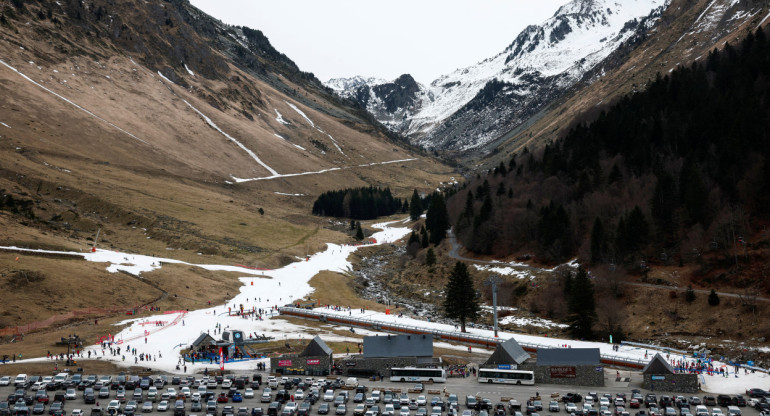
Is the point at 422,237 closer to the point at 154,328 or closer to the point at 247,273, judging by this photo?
the point at 247,273

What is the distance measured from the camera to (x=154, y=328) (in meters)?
78.8

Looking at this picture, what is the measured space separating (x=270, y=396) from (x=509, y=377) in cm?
2351

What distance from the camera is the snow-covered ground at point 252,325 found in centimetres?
6350

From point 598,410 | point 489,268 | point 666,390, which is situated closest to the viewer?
point 598,410

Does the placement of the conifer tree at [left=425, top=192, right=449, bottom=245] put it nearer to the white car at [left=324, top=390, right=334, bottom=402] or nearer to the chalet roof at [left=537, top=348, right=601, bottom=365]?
the chalet roof at [left=537, top=348, right=601, bottom=365]

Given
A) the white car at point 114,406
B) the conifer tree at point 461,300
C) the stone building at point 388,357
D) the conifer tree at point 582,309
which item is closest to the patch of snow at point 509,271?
the conifer tree at point 461,300

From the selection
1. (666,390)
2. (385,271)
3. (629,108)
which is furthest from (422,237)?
(666,390)

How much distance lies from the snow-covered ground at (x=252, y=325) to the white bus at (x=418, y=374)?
16474mm

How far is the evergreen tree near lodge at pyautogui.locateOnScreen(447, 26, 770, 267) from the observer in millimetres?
91812

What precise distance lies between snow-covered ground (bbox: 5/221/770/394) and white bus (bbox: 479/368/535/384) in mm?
14204

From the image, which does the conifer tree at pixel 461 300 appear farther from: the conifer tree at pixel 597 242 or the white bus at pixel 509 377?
the conifer tree at pixel 597 242

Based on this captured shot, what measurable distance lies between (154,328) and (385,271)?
69084mm

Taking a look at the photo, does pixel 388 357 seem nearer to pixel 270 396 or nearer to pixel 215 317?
pixel 270 396

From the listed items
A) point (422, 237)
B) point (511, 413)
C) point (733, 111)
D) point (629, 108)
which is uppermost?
point (629, 108)
